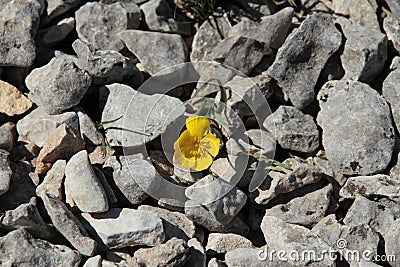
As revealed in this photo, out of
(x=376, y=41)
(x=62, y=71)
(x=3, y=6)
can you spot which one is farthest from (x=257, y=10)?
(x=3, y=6)

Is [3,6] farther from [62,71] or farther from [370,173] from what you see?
[370,173]

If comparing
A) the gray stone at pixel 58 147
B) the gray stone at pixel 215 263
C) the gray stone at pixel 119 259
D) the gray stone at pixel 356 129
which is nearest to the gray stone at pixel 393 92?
the gray stone at pixel 356 129

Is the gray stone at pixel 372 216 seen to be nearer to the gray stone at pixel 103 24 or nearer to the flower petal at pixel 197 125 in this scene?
the flower petal at pixel 197 125

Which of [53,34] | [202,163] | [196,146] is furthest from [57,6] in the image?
[202,163]

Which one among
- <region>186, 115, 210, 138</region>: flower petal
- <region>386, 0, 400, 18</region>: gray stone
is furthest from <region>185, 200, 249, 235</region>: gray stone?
<region>386, 0, 400, 18</region>: gray stone

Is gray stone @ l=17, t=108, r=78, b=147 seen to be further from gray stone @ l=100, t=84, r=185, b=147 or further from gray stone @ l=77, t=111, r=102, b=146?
gray stone @ l=100, t=84, r=185, b=147

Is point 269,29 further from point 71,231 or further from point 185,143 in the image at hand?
point 71,231
